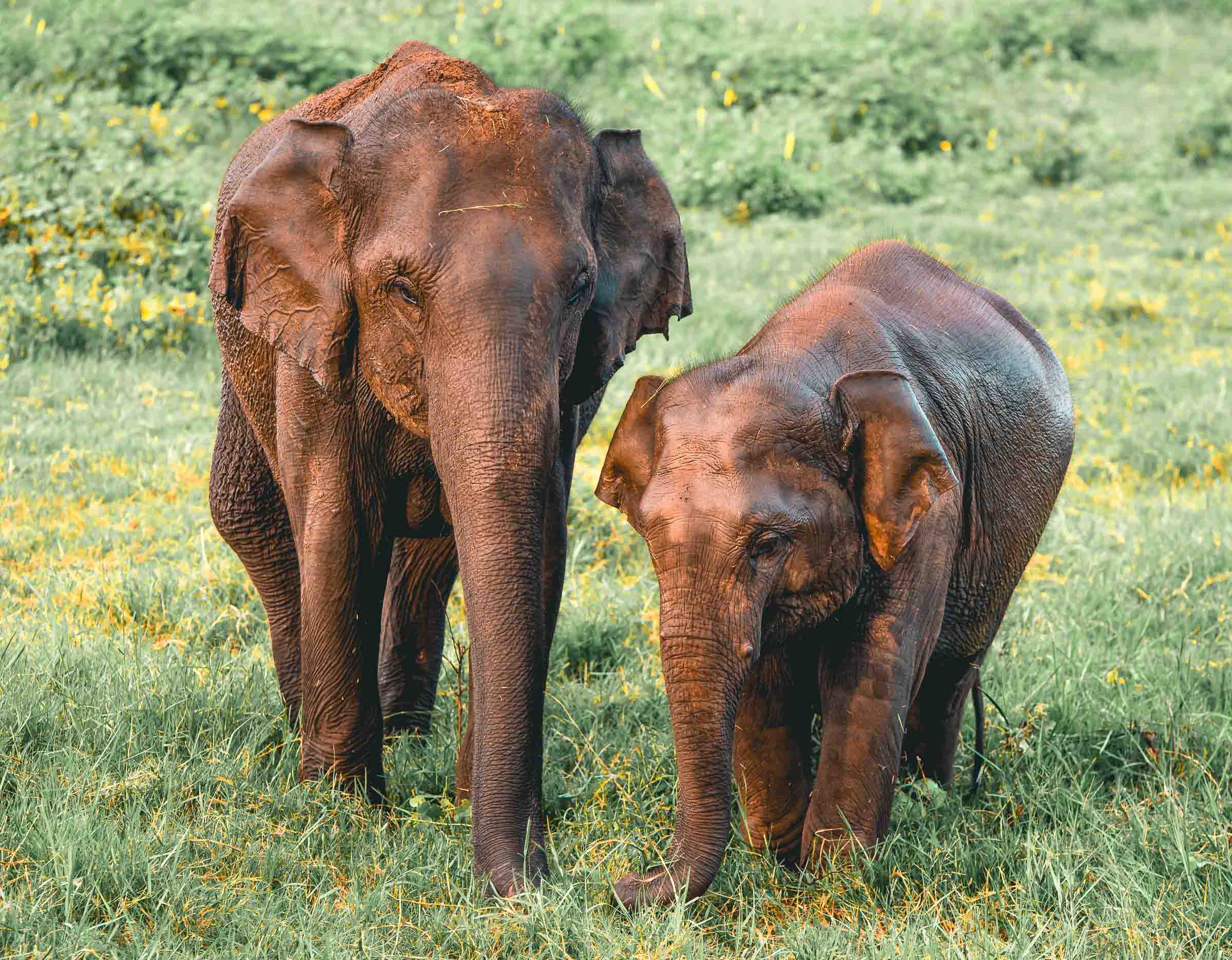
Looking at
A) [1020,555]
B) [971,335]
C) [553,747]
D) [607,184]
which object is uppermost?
[607,184]

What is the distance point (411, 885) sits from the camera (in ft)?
13.2

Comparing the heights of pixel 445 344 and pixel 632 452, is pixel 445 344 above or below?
above

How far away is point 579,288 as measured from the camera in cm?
391

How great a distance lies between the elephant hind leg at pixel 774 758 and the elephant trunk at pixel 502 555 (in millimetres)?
601

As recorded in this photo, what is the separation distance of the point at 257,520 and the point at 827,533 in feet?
7.67

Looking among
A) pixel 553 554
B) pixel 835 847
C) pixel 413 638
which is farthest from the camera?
pixel 413 638

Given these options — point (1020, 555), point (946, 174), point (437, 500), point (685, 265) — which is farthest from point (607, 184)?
point (946, 174)

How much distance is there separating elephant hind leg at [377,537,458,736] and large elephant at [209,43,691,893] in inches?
26.3

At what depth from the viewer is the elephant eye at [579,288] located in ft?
12.8

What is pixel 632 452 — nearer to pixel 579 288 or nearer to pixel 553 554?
pixel 579 288

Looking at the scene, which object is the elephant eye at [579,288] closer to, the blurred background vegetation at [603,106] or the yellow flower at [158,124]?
the blurred background vegetation at [603,106]

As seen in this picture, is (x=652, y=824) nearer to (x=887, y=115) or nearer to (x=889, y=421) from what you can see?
(x=889, y=421)

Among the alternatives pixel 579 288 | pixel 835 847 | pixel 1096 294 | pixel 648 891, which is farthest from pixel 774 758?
pixel 1096 294

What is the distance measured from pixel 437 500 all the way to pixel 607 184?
3.35 ft
